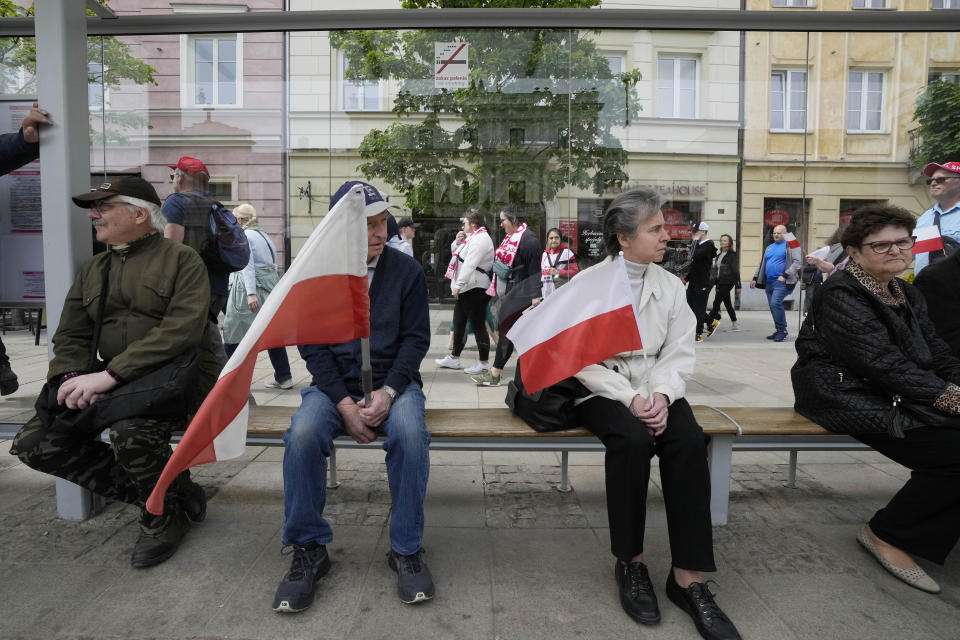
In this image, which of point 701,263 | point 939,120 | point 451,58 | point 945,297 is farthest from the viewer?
point 701,263

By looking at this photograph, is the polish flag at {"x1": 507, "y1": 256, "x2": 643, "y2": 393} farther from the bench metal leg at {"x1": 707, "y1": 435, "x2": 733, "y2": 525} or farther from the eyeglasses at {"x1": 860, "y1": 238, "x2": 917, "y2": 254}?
the eyeglasses at {"x1": 860, "y1": 238, "x2": 917, "y2": 254}

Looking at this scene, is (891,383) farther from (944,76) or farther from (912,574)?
(944,76)

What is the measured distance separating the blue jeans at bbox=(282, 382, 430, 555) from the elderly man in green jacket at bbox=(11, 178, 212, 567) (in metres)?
0.71

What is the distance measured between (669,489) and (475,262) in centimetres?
473

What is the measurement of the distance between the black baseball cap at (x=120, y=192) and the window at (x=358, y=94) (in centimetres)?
387

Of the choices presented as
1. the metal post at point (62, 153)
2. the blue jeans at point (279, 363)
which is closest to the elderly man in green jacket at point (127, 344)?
the metal post at point (62, 153)

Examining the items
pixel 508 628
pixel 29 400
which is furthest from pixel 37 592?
pixel 29 400

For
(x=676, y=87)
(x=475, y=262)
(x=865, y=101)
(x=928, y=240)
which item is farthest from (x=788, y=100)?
(x=475, y=262)

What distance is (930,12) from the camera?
410 cm

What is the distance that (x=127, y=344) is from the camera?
117 inches

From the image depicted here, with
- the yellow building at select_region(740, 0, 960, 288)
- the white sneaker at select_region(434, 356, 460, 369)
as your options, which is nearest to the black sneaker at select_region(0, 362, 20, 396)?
the white sneaker at select_region(434, 356, 460, 369)

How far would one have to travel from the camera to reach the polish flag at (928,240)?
15.1 feet

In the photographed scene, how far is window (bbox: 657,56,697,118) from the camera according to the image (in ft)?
20.6

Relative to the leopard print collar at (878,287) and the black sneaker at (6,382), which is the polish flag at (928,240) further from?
the black sneaker at (6,382)
